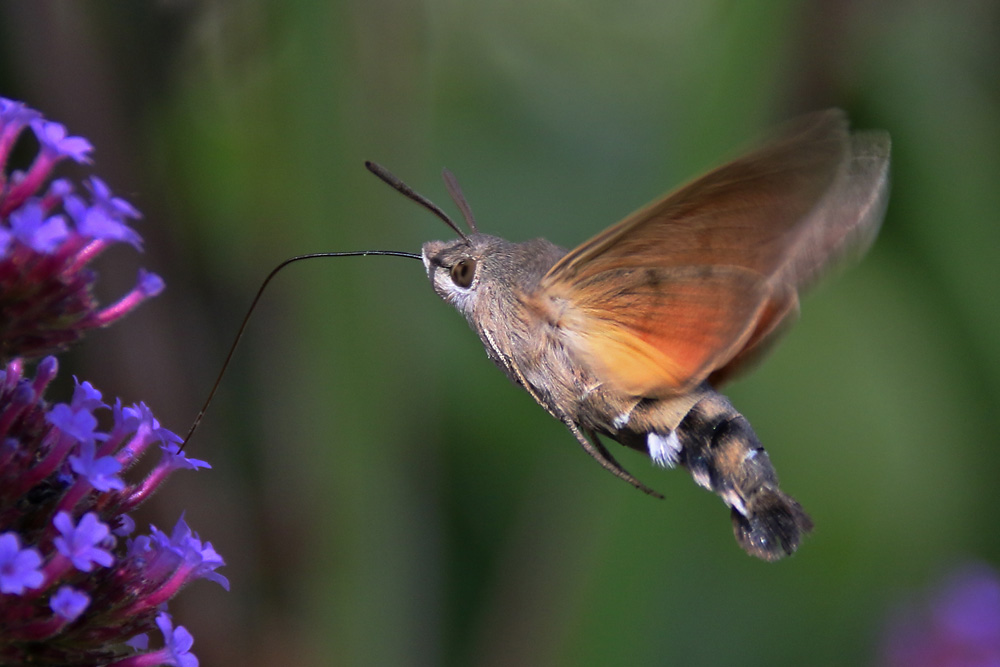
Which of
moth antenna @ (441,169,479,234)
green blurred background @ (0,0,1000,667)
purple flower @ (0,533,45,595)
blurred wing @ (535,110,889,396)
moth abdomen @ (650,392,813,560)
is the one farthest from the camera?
green blurred background @ (0,0,1000,667)

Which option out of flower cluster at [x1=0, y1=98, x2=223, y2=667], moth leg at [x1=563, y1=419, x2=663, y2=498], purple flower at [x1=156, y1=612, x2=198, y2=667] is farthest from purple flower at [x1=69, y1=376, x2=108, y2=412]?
moth leg at [x1=563, y1=419, x2=663, y2=498]

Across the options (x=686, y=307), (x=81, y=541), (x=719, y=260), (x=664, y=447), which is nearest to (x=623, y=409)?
(x=664, y=447)

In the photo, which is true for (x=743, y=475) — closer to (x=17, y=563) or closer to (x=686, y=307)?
(x=686, y=307)

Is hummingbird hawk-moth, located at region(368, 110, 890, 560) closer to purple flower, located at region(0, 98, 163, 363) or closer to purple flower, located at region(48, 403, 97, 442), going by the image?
purple flower, located at region(0, 98, 163, 363)

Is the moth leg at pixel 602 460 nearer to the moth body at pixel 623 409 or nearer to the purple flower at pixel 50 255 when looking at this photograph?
the moth body at pixel 623 409

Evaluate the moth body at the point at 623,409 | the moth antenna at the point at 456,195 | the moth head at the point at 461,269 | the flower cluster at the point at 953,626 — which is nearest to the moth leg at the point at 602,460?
the moth body at the point at 623,409

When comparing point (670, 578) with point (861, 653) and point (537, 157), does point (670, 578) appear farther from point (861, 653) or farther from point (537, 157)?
point (537, 157)
